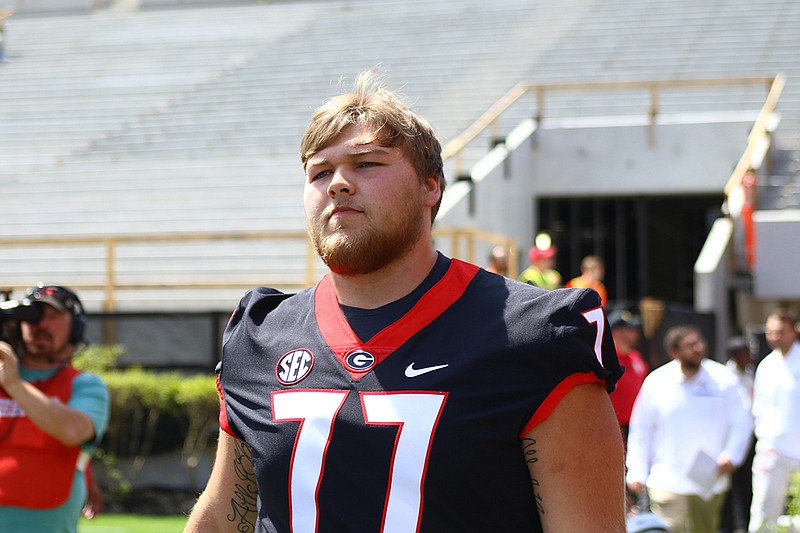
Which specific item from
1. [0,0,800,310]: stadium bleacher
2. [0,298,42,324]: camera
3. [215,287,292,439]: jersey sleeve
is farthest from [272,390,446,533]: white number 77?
[0,0,800,310]: stadium bleacher

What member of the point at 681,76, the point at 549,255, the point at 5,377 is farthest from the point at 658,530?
the point at 681,76

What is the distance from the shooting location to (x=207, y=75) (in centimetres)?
2680

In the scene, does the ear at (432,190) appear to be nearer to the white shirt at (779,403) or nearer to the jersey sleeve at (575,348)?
the jersey sleeve at (575,348)

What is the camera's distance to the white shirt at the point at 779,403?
9609mm

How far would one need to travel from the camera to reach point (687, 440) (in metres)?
8.17

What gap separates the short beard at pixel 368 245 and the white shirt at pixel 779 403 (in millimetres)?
7699

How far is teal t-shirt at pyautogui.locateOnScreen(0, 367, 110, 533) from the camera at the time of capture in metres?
4.94

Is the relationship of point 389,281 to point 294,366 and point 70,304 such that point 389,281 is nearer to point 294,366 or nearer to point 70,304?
point 294,366

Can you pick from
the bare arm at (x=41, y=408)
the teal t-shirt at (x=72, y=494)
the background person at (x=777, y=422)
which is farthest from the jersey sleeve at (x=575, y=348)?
the background person at (x=777, y=422)

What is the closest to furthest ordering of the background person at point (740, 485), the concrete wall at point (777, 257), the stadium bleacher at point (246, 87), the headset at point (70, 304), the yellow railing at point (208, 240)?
1. the headset at point (70, 304)
2. the background person at point (740, 485)
3. the yellow railing at point (208, 240)
4. the concrete wall at point (777, 257)
5. the stadium bleacher at point (246, 87)

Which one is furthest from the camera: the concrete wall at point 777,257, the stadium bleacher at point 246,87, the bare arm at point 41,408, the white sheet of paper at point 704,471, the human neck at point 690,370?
the stadium bleacher at point 246,87

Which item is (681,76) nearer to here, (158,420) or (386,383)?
(158,420)

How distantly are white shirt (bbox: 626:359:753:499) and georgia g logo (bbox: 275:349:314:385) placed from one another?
19.3 ft

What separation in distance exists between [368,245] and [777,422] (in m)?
7.87
